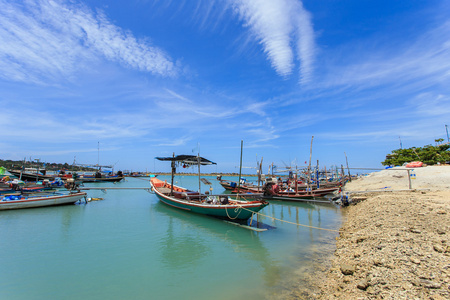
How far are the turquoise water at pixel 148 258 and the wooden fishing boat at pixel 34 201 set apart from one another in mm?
3518

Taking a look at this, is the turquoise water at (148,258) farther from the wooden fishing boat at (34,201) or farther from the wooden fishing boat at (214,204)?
the wooden fishing boat at (34,201)

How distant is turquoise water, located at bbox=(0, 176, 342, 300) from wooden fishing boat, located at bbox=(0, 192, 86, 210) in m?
3.52

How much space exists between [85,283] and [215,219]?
31.2ft

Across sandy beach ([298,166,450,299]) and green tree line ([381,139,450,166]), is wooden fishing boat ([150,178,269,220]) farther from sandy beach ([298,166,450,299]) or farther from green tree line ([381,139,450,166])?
green tree line ([381,139,450,166])

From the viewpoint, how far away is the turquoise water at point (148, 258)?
664 cm

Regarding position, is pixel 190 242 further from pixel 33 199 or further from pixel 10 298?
pixel 33 199

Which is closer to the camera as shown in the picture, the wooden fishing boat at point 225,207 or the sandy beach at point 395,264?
the sandy beach at point 395,264

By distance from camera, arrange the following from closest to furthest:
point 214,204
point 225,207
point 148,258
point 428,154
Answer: point 148,258 < point 225,207 < point 214,204 < point 428,154

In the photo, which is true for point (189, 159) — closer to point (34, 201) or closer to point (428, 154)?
point (34, 201)

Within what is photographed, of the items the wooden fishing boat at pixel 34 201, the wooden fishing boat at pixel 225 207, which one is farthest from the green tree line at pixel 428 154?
the wooden fishing boat at pixel 34 201

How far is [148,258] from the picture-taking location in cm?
908

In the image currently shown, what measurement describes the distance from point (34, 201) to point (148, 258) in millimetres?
17558

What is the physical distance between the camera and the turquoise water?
6.64 m

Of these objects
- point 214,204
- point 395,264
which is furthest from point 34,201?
point 395,264
